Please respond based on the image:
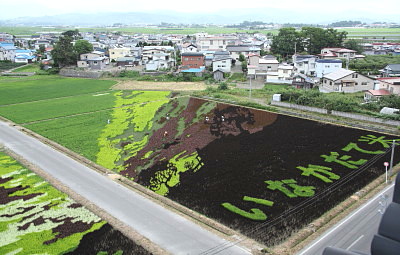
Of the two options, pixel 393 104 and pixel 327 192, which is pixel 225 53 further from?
pixel 327 192

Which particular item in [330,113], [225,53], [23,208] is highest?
[225,53]

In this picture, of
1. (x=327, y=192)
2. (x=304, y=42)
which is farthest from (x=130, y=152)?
(x=304, y=42)

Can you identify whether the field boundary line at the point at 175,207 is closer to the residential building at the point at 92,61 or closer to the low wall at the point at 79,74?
the low wall at the point at 79,74

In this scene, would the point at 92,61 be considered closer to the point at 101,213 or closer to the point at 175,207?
the point at 101,213

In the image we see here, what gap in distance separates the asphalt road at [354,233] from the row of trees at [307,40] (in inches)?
Answer: 1957

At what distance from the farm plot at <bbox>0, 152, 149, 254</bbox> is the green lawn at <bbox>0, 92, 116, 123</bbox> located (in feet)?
49.4

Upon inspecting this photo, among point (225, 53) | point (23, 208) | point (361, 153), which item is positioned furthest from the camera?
point (225, 53)

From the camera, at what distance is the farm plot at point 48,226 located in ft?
38.6

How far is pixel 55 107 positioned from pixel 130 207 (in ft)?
78.2

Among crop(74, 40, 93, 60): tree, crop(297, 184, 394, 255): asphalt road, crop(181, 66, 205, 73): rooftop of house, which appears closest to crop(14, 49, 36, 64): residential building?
crop(74, 40, 93, 60): tree

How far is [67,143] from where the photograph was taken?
22875mm

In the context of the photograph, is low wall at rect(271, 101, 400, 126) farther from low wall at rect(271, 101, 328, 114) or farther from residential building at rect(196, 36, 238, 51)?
residential building at rect(196, 36, 238, 51)

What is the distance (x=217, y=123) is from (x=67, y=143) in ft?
37.4

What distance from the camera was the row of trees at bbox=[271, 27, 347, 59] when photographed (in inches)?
2323
